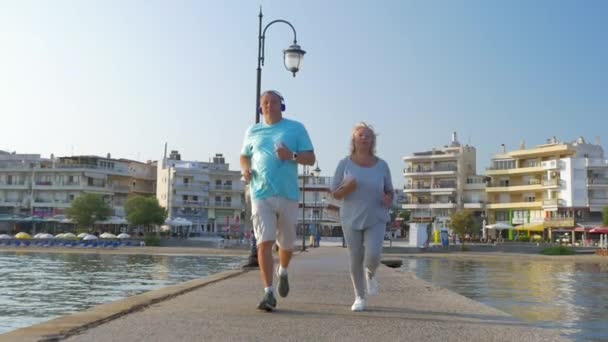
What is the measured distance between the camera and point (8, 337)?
4.43 metres

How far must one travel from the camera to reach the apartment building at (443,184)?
297 ft

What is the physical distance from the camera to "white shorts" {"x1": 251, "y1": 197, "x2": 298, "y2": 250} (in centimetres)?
613

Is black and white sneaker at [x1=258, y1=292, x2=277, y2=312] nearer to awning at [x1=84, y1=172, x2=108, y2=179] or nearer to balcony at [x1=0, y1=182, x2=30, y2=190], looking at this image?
awning at [x1=84, y1=172, x2=108, y2=179]

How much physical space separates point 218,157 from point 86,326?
335ft

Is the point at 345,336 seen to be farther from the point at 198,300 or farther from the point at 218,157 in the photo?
the point at 218,157

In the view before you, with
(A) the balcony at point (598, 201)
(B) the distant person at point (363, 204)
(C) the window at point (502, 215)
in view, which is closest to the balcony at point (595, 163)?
(A) the balcony at point (598, 201)

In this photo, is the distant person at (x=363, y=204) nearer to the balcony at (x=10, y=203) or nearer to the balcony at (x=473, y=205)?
the balcony at (x=473, y=205)

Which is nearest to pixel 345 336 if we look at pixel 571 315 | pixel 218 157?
pixel 571 315

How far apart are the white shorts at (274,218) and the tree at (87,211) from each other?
7580 cm

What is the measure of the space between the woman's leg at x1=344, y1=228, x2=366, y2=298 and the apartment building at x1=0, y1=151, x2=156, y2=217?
3552 inches

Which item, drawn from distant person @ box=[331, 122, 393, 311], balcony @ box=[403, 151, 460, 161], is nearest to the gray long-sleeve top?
distant person @ box=[331, 122, 393, 311]

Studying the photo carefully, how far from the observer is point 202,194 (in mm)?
96875

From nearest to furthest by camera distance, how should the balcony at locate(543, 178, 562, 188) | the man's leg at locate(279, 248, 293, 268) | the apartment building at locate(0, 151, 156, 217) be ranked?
Answer: the man's leg at locate(279, 248, 293, 268) < the balcony at locate(543, 178, 562, 188) < the apartment building at locate(0, 151, 156, 217)

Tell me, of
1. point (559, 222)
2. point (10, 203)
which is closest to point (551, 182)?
point (559, 222)
